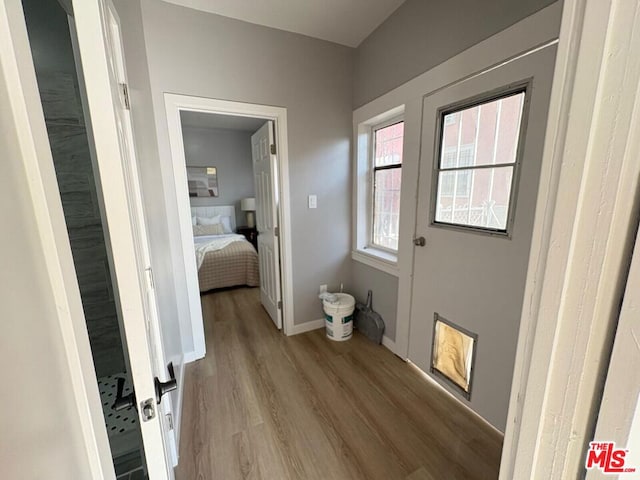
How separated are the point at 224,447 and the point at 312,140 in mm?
2299

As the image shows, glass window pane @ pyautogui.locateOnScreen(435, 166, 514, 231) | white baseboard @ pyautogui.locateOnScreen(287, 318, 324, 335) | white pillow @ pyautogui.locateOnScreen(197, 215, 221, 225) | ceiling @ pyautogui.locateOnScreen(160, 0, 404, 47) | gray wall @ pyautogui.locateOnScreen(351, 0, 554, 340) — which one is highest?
ceiling @ pyautogui.locateOnScreen(160, 0, 404, 47)

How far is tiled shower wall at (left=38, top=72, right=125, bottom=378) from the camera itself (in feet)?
4.41

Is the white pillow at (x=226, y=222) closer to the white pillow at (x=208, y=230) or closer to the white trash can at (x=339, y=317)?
the white pillow at (x=208, y=230)

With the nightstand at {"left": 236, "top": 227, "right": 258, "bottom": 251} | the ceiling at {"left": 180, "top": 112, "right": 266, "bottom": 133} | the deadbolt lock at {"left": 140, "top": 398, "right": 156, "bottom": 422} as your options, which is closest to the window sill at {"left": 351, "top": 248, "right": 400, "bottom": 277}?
the deadbolt lock at {"left": 140, "top": 398, "right": 156, "bottom": 422}

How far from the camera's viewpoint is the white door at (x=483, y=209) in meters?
1.25

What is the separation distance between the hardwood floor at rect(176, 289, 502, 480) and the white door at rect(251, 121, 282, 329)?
57 cm

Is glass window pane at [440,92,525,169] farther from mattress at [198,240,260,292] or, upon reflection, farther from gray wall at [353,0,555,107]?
mattress at [198,240,260,292]

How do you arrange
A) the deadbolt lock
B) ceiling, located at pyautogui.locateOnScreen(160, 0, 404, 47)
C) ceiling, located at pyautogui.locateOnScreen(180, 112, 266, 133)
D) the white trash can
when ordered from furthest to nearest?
1. ceiling, located at pyautogui.locateOnScreen(180, 112, 266, 133)
2. the white trash can
3. ceiling, located at pyautogui.locateOnScreen(160, 0, 404, 47)
4. the deadbolt lock

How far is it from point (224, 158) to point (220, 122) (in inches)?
34.3

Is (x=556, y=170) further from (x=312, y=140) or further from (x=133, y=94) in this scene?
(x=312, y=140)

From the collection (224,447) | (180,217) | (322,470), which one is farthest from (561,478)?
(180,217)

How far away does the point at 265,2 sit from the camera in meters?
1.80

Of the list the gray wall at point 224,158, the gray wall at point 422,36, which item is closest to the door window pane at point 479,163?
the gray wall at point 422,36

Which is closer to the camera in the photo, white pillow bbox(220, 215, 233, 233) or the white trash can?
the white trash can
